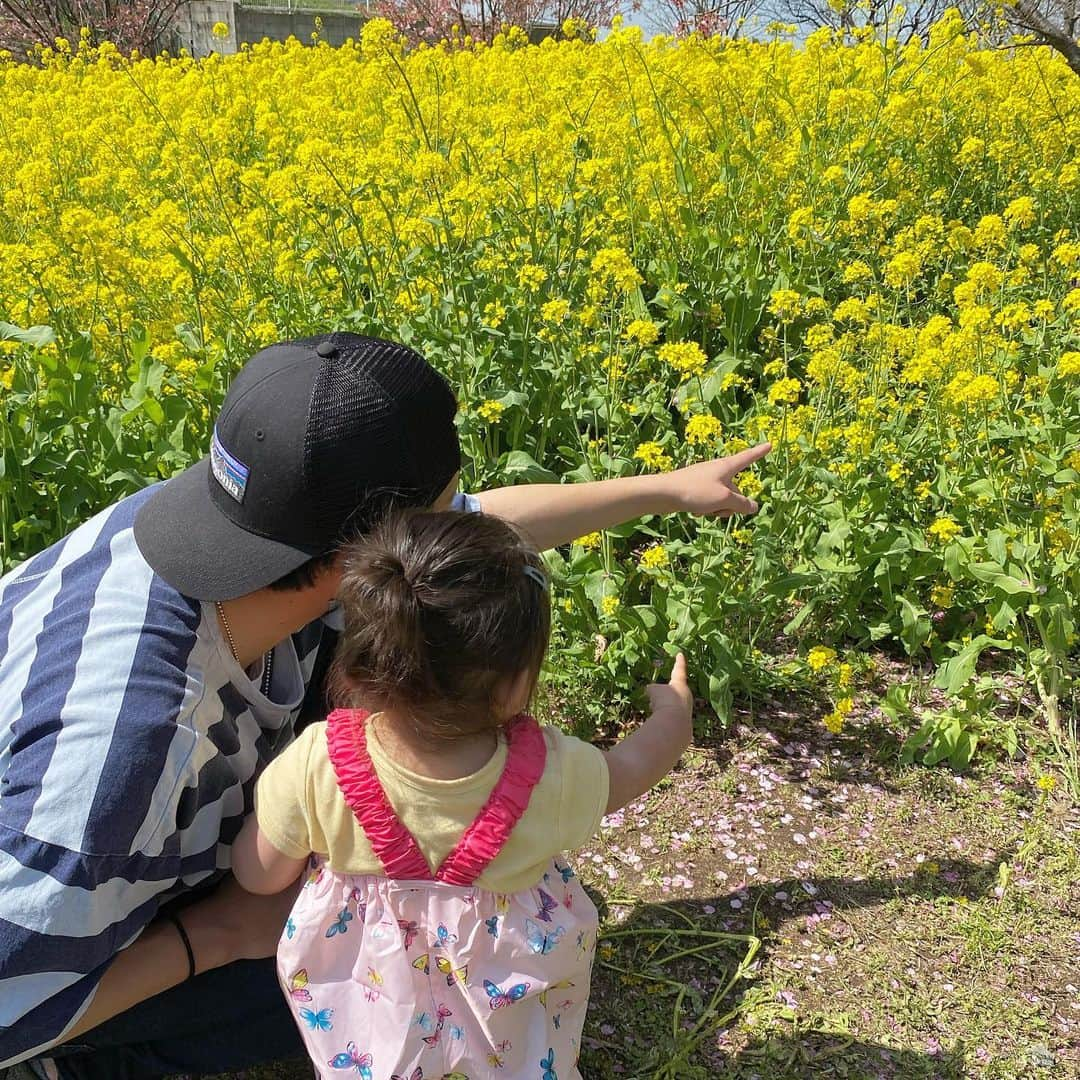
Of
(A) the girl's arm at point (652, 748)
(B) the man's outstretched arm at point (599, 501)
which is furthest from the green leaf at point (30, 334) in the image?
(A) the girl's arm at point (652, 748)

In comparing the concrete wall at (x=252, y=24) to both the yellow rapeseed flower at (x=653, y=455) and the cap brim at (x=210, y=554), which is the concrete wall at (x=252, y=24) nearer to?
the yellow rapeseed flower at (x=653, y=455)

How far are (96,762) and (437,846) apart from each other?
16.1 inches

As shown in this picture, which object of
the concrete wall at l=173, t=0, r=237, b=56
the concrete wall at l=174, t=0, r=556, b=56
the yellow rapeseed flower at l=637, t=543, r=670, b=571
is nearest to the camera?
the yellow rapeseed flower at l=637, t=543, r=670, b=571

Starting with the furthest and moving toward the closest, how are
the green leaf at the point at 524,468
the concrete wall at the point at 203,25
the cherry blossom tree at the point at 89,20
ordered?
the concrete wall at the point at 203,25, the cherry blossom tree at the point at 89,20, the green leaf at the point at 524,468

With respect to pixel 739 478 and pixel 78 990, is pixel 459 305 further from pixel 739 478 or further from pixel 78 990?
pixel 78 990

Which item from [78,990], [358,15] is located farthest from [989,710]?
[358,15]

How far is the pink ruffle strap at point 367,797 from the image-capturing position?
1267mm

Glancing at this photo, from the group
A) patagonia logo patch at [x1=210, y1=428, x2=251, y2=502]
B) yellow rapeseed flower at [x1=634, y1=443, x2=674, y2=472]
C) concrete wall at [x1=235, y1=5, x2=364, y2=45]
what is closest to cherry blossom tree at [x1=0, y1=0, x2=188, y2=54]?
concrete wall at [x1=235, y1=5, x2=364, y2=45]

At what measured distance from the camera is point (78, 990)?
1303 millimetres

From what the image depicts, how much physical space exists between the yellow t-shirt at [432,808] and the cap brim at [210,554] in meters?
0.20

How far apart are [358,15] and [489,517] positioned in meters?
19.2

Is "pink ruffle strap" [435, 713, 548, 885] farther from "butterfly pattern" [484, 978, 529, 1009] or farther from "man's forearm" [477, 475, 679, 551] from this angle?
"man's forearm" [477, 475, 679, 551]

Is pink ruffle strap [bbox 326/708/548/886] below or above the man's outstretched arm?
below

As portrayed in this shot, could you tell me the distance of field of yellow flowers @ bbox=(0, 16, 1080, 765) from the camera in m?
2.47
